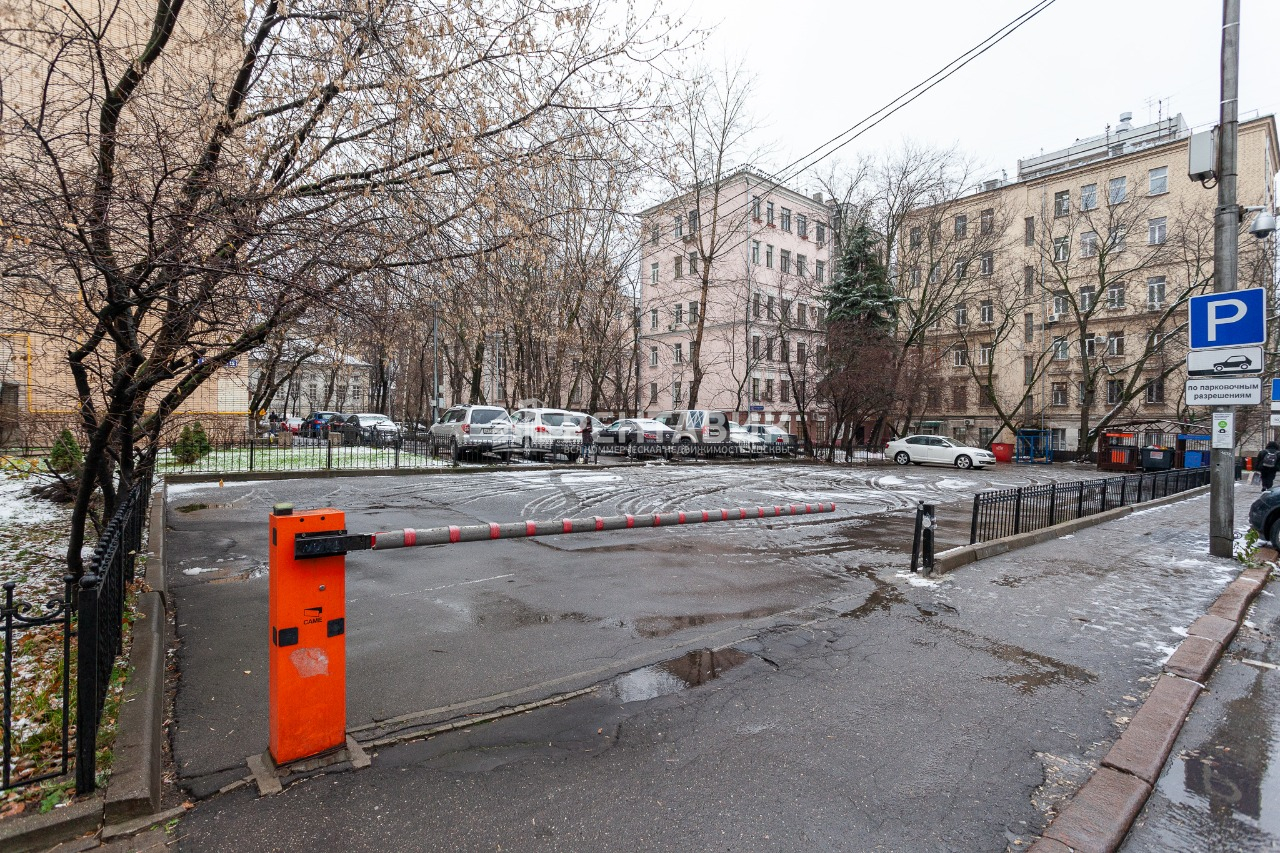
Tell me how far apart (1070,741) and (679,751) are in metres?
2.38

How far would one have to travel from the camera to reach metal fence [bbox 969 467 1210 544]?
10203 mm

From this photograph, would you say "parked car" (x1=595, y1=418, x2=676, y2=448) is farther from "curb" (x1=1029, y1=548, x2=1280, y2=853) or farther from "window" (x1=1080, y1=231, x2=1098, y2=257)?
"window" (x1=1080, y1=231, x2=1098, y2=257)

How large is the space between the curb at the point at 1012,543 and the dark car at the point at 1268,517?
2.37 m

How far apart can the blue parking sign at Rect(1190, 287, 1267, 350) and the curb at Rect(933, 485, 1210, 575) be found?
3.54m

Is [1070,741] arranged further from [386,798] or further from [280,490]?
[280,490]

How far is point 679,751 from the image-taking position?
360 centimetres

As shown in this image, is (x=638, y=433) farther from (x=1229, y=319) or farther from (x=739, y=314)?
(x=1229, y=319)

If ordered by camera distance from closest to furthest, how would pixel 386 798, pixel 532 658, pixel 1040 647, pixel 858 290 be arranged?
pixel 386 798
pixel 532 658
pixel 1040 647
pixel 858 290

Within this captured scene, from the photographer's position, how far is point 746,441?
106 feet

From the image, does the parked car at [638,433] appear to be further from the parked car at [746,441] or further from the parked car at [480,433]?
the parked car at [480,433]

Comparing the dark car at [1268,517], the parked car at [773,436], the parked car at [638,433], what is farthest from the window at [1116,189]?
the dark car at [1268,517]

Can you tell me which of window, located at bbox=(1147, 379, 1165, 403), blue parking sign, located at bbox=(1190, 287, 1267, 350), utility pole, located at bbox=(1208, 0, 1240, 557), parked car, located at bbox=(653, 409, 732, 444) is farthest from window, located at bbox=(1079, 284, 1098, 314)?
blue parking sign, located at bbox=(1190, 287, 1267, 350)

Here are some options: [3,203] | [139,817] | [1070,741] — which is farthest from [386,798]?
[3,203]

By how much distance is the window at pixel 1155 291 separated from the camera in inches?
1640
